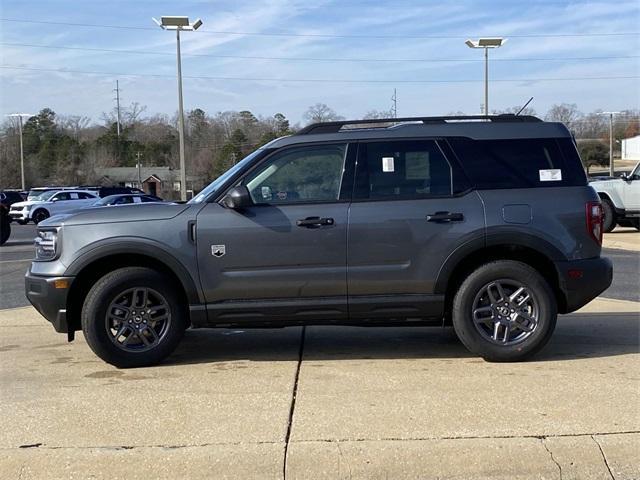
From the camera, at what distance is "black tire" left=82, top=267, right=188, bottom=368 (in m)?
5.54

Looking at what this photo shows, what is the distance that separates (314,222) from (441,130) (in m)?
1.33

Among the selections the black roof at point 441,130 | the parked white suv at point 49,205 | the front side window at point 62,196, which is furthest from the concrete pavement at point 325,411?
the front side window at point 62,196

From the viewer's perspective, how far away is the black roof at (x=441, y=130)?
5.82 meters

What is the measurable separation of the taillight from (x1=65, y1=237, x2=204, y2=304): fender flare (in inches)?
125

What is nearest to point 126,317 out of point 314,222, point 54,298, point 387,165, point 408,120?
point 54,298

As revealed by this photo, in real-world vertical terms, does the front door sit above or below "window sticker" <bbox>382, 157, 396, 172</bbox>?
below

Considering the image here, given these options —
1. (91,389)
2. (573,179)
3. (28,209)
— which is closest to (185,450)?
(91,389)

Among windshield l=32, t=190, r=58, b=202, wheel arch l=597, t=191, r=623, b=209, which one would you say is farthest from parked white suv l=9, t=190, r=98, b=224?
wheel arch l=597, t=191, r=623, b=209

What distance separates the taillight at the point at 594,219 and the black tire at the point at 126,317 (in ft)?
11.0

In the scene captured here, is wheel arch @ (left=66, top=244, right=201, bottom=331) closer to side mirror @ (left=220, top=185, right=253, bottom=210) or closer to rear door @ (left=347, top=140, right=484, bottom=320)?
side mirror @ (left=220, top=185, right=253, bottom=210)

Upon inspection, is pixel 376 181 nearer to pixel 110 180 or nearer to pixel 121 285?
pixel 121 285

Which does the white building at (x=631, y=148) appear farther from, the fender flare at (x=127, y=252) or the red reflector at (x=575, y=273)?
the fender flare at (x=127, y=252)

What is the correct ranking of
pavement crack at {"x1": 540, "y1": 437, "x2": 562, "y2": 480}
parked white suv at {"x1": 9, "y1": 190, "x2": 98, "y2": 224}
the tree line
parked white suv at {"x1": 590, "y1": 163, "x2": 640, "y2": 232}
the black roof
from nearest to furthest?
pavement crack at {"x1": 540, "y1": 437, "x2": 562, "y2": 480} → the black roof → parked white suv at {"x1": 590, "y1": 163, "x2": 640, "y2": 232} → parked white suv at {"x1": 9, "y1": 190, "x2": 98, "y2": 224} → the tree line

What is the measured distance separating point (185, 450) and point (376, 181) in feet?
8.84
